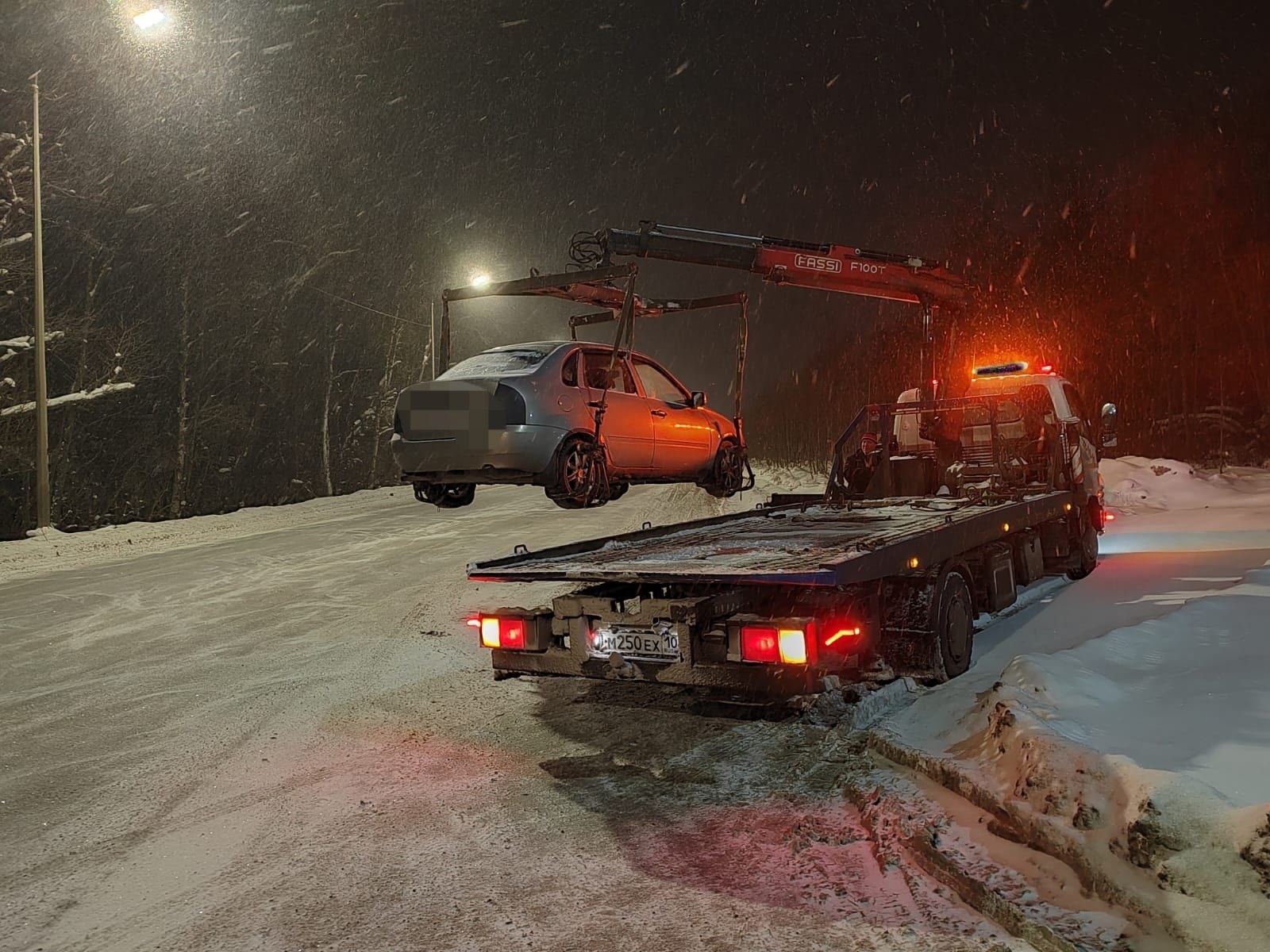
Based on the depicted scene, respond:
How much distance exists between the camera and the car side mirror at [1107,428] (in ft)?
34.6

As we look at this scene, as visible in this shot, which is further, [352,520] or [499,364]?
[352,520]

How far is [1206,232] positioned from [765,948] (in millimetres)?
36587

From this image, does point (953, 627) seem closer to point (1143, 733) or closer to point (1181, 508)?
point (1143, 733)

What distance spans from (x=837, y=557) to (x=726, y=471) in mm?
4114

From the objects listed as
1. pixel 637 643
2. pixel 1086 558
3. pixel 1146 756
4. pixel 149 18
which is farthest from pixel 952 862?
pixel 149 18

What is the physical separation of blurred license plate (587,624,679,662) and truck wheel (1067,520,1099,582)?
6471 millimetres

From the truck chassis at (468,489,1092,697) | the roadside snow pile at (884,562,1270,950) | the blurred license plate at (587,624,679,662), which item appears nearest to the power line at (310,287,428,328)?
the truck chassis at (468,489,1092,697)

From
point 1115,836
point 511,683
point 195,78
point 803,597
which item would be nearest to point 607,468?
point 511,683

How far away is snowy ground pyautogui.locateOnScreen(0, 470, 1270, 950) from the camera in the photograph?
3332mm

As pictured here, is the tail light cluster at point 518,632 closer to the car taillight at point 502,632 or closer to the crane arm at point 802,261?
the car taillight at point 502,632

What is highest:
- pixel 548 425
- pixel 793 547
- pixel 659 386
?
pixel 659 386

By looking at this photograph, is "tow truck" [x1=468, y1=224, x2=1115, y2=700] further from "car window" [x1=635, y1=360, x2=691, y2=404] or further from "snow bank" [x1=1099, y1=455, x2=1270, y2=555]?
"snow bank" [x1=1099, y1=455, x2=1270, y2=555]

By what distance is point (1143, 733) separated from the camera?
13.6 feet

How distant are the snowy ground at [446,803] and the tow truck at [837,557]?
Answer: 1.58ft
